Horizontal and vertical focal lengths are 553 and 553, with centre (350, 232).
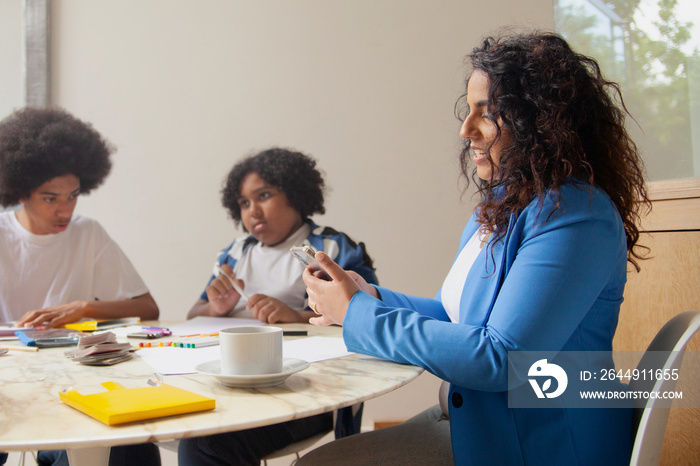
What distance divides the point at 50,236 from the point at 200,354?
1199 mm

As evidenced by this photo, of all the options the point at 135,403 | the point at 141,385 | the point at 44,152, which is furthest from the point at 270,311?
the point at 44,152

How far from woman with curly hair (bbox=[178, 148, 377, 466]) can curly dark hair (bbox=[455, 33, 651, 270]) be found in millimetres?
952

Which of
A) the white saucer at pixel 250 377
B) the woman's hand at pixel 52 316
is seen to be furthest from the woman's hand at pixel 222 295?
the white saucer at pixel 250 377

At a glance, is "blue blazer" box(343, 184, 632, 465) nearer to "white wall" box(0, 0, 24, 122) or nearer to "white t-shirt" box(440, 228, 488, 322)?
"white t-shirt" box(440, 228, 488, 322)

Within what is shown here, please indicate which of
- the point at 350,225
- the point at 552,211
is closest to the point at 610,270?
the point at 552,211

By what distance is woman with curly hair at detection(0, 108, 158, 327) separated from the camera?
77.1 inches

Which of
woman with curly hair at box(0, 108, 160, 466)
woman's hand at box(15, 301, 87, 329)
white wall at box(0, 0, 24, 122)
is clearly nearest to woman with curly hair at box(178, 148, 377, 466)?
woman with curly hair at box(0, 108, 160, 466)

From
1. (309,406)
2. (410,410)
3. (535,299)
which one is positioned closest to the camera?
(309,406)

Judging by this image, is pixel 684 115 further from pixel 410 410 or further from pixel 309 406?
pixel 410 410

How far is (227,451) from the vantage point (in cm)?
128

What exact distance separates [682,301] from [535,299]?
34.0 inches

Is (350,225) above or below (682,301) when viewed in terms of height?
above

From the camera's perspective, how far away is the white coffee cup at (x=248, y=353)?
867 mm

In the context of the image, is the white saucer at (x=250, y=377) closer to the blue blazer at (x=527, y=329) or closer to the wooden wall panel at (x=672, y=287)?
the blue blazer at (x=527, y=329)
